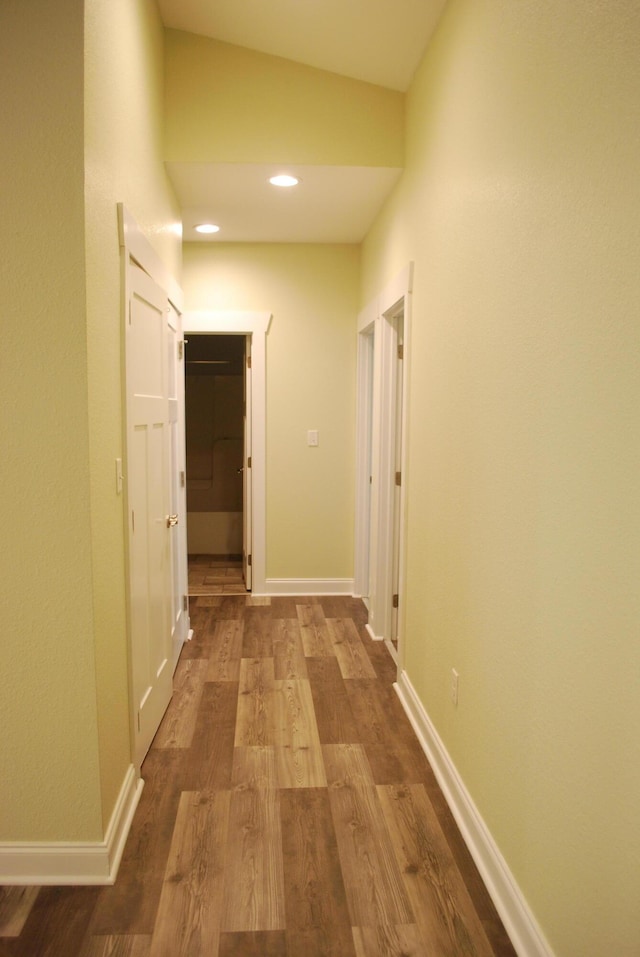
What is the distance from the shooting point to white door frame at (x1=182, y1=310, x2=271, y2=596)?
4855 mm

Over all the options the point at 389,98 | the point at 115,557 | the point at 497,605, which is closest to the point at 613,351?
the point at 497,605

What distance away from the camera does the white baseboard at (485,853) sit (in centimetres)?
172

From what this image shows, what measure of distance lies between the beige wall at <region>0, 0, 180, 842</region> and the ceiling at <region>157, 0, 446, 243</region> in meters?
Answer: 1.00

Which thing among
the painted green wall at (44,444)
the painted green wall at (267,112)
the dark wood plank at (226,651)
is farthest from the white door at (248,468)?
the painted green wall at (44,444)

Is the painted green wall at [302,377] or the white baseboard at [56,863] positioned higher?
the painted green wall at [302,377]

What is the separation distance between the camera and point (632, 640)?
1254mm

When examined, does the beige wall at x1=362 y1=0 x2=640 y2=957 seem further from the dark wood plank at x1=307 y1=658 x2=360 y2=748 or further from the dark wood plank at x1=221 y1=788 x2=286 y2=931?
the dark wood plank at x1=221 y1=788 x2=286 y2=931

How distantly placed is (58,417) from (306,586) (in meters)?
3.50

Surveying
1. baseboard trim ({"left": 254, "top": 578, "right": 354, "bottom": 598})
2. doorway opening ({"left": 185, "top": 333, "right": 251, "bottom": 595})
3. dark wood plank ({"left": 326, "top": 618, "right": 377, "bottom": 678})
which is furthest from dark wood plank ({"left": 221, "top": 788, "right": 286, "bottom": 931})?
doorway opening ({"left": 185, "top": 333, "right": 251, "bottom": 595})

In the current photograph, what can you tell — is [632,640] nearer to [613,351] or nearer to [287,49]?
[613,351]

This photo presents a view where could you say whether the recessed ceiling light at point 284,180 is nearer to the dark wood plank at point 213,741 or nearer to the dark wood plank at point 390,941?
the dark wood plank at point 213,741

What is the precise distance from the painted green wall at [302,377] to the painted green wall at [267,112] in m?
1.61

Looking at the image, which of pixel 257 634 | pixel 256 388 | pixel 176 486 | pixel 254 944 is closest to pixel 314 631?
pixel 257 634

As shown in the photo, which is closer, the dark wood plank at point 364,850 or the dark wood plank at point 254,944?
the dark wood plank at point 254,944
